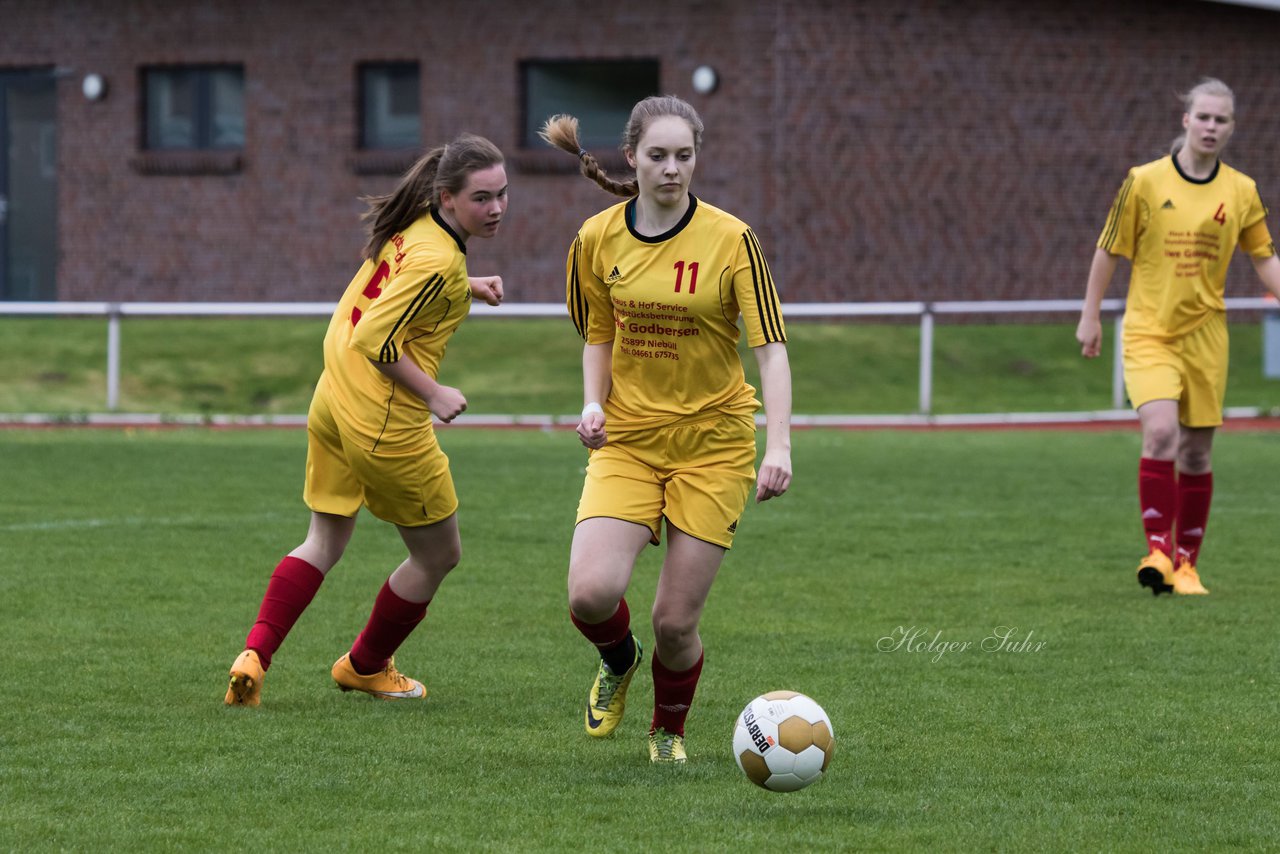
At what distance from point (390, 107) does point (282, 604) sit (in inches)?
674

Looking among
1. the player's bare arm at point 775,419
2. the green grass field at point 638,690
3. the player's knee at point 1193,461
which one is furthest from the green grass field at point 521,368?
the player's bare arm at point 775,419

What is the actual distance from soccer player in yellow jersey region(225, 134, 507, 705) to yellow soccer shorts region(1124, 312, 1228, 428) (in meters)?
3.60

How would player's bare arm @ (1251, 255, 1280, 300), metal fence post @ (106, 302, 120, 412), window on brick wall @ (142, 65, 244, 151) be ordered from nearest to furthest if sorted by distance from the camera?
player's bare arm @ (1251, 255, 1280, 300) < metal fence post @ (106, 302, 120, 412) < window on brick wall @ (142, 65, 244, 151)

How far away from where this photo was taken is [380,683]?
240 inches

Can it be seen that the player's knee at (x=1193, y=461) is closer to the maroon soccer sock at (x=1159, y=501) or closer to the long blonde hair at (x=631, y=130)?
the maroon soccer sock at (x=1159, y=501)

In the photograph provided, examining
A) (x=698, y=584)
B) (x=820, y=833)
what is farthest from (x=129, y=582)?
(x=820, y=833)

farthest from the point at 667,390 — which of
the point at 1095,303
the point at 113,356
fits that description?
the point at 113,356

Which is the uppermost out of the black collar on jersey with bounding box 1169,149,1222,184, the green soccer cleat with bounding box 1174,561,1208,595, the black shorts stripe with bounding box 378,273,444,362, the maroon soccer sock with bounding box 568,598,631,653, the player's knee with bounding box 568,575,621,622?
the black collar on jersey with bounding box 1169,149,1222,184

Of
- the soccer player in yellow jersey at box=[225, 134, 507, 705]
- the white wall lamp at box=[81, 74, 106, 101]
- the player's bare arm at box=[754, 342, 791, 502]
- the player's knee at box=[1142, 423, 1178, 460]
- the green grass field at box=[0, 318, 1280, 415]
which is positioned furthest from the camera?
the white wall lamp at box=[81, 74, 106, 101]

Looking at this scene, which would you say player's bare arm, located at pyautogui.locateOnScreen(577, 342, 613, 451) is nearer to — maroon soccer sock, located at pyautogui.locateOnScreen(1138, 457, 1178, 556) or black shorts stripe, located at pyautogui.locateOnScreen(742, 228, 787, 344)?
black shorts stripe, located at pyautogui.locateOnScreen(742, 228, 787, 344)

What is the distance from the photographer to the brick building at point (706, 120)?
21031 millimetres

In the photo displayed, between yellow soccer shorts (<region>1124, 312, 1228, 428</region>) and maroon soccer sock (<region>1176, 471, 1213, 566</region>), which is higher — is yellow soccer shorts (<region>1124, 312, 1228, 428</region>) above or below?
above

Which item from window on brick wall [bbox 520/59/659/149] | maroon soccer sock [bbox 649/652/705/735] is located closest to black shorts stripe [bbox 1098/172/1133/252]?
maroon soccer sock [bbox 649/652/705/735]

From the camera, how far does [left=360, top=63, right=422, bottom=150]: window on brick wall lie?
2239 centimetres
